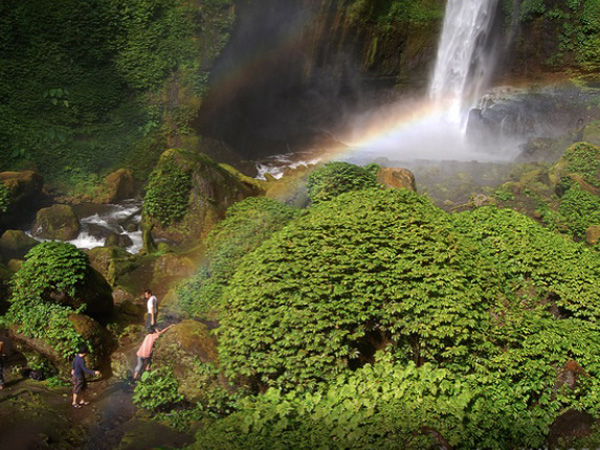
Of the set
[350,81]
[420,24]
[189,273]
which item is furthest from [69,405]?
[420,24]

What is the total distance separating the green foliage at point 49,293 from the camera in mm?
9102

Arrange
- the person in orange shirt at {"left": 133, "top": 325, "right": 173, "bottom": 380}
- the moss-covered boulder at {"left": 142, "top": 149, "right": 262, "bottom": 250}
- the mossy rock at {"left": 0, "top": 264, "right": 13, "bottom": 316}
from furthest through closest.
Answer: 1. the moss-covered boulder at {"left": 142, "top": 149, "right": 262, "bottom": 250}
2. the mossy rock at {"left": 0, "top": 264, "right": 13, "bottom": 316}
3. the person in orange shirt at {"left": 133, "top": 325, "right": 173, "bottom": 380}

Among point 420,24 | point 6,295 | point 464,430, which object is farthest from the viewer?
point 420,24

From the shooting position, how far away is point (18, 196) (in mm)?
17000

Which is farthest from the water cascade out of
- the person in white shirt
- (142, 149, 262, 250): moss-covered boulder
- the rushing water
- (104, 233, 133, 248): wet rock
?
the person in white shirt

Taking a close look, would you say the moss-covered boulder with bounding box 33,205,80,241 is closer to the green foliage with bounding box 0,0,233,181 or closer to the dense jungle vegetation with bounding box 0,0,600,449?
the dense jungle vegetation with bounding box 0,0,600,449

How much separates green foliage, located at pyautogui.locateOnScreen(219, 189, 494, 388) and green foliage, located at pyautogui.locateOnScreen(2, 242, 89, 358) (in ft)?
12.7

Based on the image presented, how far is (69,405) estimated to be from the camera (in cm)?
801

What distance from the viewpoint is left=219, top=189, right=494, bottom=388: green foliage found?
20.7ft

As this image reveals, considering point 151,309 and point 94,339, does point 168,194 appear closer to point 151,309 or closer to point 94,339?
point 151,309

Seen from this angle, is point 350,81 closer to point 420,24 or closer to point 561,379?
point 420,24

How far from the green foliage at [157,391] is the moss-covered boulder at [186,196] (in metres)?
7.39

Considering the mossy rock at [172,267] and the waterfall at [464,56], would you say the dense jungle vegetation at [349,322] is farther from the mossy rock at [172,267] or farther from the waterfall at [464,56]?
the waterfall at [464,56]

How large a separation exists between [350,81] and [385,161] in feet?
23.8
